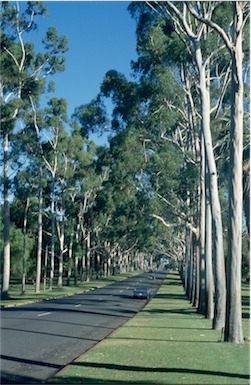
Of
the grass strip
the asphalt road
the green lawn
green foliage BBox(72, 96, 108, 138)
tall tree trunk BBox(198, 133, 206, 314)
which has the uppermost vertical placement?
green foliage BBox(72, 96, 108, 138)

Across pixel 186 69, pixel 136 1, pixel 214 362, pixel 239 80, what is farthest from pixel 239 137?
pixel 186 69

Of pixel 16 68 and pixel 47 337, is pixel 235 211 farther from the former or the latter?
pixel 16 68

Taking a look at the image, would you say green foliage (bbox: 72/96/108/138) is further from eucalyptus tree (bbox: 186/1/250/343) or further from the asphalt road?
eucalyptus tree (bbox: 186/1/250/343)

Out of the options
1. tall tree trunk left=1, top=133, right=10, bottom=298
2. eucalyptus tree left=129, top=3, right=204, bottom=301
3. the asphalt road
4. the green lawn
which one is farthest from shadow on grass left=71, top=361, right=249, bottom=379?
tall tree trunk left=1, top=133, right=10, bottom=298

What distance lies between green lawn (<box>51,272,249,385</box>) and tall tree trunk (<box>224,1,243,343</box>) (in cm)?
60

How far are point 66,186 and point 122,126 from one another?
79.8 ft

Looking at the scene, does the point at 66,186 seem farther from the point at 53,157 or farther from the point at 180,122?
the point at 180,122

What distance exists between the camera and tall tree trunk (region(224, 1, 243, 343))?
1461cm

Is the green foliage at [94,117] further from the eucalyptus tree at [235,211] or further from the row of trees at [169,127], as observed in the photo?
the eucalyptus tree at [235,211]

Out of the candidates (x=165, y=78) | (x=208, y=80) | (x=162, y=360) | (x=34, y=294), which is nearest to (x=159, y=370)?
(x=162, y=360)

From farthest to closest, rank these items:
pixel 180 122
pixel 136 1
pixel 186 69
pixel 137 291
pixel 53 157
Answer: pixel 53 157 < pixel 137 291 < pixel 180 122 < pixel 186 69 < pixel 136 1

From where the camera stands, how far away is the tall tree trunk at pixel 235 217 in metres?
14.6

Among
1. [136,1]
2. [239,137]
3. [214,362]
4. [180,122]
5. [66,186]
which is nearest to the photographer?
[214,362]

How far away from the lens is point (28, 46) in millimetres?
40250
